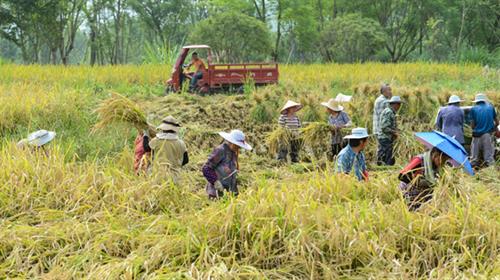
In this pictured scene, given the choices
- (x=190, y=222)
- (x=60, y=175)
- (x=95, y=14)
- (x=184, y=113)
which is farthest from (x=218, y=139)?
(x=95, y=14)

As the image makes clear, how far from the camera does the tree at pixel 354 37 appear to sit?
2533 centimetres

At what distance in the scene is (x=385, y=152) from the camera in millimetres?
7609

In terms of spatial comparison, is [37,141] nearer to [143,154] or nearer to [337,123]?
[143,154]

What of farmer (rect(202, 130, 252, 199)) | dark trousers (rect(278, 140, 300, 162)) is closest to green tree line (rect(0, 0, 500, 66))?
dark trousers (rect(278, 140, 300, 162))

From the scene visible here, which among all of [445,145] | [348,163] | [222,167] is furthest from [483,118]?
[222,167]

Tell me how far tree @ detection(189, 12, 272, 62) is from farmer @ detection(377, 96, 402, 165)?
18.0 metres

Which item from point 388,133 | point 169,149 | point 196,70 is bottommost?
point 388,133

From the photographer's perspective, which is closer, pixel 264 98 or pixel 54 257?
pixel 54 257

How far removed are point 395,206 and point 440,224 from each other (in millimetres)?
365

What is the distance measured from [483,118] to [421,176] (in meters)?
4.00

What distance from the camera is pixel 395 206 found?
13.2 ft

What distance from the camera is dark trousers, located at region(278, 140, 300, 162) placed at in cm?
790

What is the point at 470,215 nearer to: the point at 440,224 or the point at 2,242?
the point at 440,224

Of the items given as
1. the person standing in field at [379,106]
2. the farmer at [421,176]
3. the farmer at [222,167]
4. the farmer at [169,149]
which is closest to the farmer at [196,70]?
the person standing in field at [379,106]
